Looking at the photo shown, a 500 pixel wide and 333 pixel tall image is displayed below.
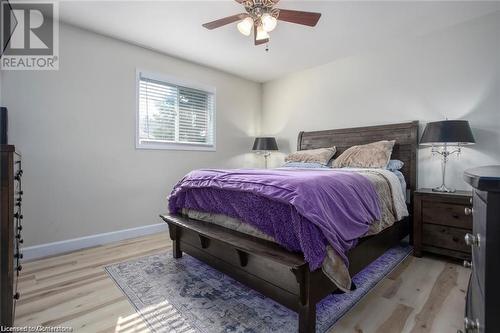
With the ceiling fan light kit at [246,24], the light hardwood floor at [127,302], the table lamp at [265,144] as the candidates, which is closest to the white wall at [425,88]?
the table lamp at [265,144]

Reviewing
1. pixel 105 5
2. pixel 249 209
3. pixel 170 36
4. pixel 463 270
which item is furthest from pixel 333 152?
pixel 105 5

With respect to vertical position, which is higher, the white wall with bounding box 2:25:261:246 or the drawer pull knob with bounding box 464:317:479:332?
the white wall with bounding box 2:25:261:246

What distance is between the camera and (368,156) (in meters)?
2.97

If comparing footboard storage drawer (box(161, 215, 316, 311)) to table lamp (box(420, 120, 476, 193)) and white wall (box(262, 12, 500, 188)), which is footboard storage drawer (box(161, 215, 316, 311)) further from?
white wall (box(262, 12, 500, 188))

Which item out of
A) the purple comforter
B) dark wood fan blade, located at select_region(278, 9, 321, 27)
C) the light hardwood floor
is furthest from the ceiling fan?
the light hardwood floor

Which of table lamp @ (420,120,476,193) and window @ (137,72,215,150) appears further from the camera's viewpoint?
window @ (137,72,215,150)

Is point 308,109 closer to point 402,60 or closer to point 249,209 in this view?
point 402,60

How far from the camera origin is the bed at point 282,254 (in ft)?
4.44

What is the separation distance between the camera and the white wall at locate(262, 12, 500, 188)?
2527 mm

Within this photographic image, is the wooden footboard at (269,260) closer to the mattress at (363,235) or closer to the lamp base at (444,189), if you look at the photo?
the mattress at (363,235)

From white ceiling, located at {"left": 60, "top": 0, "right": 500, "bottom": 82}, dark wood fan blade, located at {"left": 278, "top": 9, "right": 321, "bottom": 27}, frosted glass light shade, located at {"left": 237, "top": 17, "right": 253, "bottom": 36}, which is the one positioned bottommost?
frosted glass light shade, located at {"left": 237, "top": 17, "right": 253, "bottom": 36}

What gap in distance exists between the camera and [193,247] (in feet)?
7.39

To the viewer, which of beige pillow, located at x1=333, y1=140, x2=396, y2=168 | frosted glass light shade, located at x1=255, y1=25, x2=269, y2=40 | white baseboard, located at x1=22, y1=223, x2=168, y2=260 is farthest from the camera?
beige pillow, located at x1=333, y1=140, x2=396, y2=168

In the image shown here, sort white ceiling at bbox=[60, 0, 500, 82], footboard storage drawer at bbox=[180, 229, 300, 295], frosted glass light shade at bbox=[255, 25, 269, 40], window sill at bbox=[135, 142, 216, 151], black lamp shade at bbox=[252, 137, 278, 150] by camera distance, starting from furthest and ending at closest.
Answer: black lamp shade at bbox=[252, 137, 278, 150] < window sill at bbox=[135, 142, 216, 151] < white ceiling at bbox=[60, 0, 500, 82] < frosted glass light shade at bbox=[255, 25, 269, 40] < footboard storage drawer at bbox=[180, 229, 300, 295]
